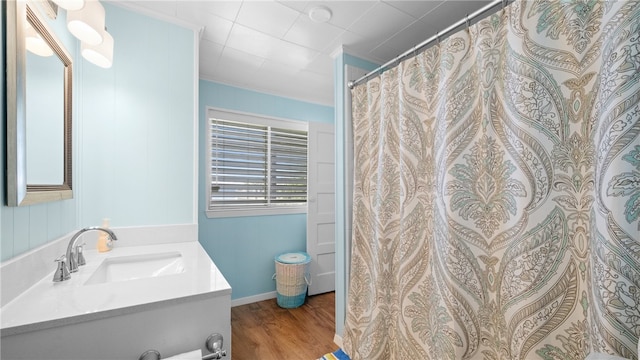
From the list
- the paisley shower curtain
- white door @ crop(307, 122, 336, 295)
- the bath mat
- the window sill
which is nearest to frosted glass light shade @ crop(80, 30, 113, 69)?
the paisley shower curtain

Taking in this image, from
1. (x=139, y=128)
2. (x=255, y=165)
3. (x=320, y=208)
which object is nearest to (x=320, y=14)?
(x=139, y=128)

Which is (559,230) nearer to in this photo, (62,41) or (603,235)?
(603,235)

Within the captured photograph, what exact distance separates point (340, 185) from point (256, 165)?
1.18 m

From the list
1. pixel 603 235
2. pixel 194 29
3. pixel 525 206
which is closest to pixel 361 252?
pixel 525 206

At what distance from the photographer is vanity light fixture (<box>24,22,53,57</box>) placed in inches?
34.2

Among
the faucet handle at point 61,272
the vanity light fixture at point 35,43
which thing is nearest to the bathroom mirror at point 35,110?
the vanity light fixture at point 35,43

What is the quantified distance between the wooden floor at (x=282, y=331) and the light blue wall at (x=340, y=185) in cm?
23

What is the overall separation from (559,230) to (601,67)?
20.3 inches

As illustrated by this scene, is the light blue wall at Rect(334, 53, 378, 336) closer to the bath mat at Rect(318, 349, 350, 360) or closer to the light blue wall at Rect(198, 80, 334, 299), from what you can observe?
the bath mat at Rect(318, 349, 350, 360)

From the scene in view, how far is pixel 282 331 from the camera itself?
2072 millimetres

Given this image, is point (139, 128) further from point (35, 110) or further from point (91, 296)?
point (91, 296)

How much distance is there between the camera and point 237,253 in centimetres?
254

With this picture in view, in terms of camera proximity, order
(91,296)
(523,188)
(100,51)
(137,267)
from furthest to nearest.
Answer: (137,267)
(100,51)
(523,188)
(91,296)

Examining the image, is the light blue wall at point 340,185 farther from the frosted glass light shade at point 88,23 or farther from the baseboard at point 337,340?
the frosted glass light shade at point 88,23
